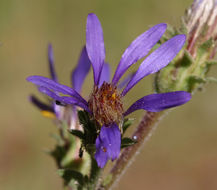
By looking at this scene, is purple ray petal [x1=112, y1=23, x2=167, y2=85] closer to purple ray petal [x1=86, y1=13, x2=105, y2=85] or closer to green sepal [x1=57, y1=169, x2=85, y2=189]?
purple ray petal [x1=86, y1=13, x2=105, y2=85]

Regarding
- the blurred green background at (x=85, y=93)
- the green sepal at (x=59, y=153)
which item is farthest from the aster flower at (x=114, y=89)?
the blurred green background at (x=85, y=93)

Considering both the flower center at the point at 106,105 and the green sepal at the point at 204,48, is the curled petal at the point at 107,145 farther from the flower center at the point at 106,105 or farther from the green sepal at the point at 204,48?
the green sepal at the point at 204,48

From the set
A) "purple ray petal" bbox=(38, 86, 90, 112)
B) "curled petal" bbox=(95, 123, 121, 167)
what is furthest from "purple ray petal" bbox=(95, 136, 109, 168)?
"purple ray petal" bbox=(38, 86, 90, 112)

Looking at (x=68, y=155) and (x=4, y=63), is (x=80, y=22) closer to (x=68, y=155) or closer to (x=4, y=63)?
(x=4, y=63)

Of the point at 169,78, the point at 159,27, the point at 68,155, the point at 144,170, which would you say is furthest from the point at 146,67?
the point at 144,170

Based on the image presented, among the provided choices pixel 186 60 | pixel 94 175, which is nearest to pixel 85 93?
pixel 186 60

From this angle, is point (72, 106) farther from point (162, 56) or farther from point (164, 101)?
point (164, 101)
